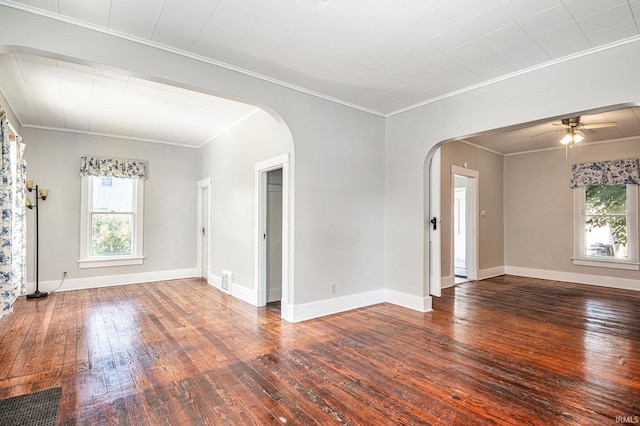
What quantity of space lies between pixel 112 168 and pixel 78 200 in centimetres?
79

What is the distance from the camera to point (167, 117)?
500 centimetres

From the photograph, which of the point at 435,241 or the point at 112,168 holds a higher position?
the point at 112,168

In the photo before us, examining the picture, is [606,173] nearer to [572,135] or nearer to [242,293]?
[572,135]

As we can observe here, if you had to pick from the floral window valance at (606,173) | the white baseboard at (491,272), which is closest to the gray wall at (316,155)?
the white baseboard at (491,272)

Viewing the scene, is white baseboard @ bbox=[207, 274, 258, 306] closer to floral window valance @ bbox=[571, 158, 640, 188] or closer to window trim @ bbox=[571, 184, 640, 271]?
window trim @ bbox=[571, 184, 640, 271]

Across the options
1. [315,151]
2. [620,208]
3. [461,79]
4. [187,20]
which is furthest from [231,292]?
[620,208]

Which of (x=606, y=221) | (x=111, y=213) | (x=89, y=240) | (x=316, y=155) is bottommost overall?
(x=89, y=240)

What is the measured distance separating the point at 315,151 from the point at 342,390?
8.89ft

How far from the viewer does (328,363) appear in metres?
2.80

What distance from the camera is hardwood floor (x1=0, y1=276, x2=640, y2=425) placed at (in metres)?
2.12

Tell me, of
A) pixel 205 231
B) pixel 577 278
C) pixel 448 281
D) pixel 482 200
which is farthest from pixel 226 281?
pixel 577 278

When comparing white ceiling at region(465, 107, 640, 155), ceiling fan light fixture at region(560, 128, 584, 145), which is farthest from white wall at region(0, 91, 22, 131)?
ceiling fan light fixture at region(560, 128, 584, 145)

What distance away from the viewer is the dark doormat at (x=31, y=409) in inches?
78.7

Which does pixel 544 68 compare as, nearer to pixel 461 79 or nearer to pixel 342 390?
pixel 461 79
